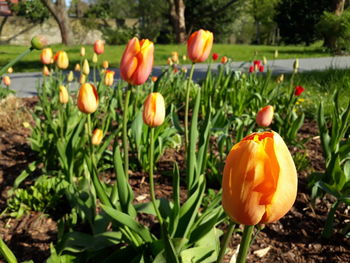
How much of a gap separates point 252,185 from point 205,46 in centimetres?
97

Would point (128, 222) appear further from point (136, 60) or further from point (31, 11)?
point (31, 11)

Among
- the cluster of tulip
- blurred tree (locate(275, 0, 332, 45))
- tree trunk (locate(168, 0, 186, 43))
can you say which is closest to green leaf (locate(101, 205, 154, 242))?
the cluster of tulip

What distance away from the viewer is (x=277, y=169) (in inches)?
24.1

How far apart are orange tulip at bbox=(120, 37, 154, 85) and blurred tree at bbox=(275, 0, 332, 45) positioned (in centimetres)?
1966

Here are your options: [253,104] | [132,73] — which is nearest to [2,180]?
[132,73]

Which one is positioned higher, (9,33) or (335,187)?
(9,33)

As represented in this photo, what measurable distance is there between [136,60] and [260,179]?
2.26 ft

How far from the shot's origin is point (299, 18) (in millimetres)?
19312

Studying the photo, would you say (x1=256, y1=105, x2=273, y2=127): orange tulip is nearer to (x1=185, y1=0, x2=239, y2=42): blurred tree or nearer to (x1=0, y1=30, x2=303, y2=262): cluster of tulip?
(x1=0, y1=30, x2=303, y2=262): cluster of tulip

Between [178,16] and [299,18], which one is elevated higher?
[299,18]

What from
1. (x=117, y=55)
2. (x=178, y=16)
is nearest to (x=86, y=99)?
(x=117, y=55)

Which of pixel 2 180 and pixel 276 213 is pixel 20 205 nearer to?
pixel 2 180

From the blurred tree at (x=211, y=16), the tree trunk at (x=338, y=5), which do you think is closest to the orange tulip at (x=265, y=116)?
the tree trunk at (x=338, y=5)

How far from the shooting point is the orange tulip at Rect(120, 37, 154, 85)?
1.14 m
